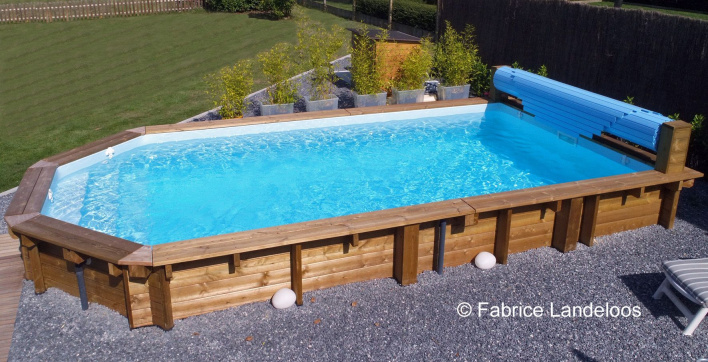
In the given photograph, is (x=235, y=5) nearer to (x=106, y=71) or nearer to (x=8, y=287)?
(x=106, y=71)

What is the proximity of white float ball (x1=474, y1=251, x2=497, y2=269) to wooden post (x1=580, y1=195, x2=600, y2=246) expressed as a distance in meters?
1.27

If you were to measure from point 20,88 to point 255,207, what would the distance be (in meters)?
9.31

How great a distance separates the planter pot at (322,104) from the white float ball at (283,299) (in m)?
5.68

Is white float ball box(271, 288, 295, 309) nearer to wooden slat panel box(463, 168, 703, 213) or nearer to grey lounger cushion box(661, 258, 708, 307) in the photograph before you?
wooden slat panel box(463, 168, 703, 213)

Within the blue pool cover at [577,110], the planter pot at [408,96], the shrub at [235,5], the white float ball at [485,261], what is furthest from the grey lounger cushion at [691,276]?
the shrub at [235,5]

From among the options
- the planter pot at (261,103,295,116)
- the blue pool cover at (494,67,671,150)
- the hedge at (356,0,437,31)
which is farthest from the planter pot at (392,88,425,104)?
the hedge at (356,0,437,31)

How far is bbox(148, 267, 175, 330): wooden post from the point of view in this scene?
5.31 metres

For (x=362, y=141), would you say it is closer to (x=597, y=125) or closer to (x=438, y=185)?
(x=438, y=185)

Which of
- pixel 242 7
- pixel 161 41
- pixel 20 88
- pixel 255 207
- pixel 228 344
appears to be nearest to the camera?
pixel 228 344

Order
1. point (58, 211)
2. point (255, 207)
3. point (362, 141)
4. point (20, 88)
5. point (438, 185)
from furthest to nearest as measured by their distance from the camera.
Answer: point (20, 88)
point (362, 141)
point (438, 185)
point (255, 207)
point (58, 211)

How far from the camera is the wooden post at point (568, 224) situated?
668 centimetres

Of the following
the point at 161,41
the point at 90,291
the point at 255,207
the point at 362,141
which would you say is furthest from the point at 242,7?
the point at 90,291

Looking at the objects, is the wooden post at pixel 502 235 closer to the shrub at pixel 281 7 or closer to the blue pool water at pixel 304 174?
the blue pool water at pixel 304 174

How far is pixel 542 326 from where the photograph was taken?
5.46 m
